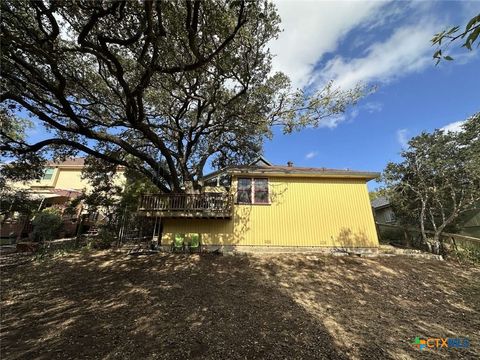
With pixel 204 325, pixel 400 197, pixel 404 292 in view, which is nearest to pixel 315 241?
pixel 404 292

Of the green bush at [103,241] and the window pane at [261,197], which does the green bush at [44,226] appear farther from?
the window pane at [261,197]

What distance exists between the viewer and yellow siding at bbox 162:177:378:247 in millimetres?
10914

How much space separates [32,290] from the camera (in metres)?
6.60

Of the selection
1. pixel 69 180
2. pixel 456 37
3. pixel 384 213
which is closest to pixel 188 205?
pixel 456 37

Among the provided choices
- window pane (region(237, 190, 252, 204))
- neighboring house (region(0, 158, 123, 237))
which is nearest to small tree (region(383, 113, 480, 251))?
window pane (region(237, 190, 252, 204))

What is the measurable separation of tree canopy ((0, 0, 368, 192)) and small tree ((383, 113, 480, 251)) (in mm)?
6006

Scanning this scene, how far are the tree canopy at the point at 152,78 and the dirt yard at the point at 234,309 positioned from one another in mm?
5952

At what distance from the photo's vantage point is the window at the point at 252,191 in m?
11.5

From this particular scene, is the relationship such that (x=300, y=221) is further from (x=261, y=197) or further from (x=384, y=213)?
(x=384, y=213)

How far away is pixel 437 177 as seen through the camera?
39.0 feet

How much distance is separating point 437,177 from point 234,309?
12645mm

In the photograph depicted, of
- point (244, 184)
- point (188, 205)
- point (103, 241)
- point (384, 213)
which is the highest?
point (244, 184)

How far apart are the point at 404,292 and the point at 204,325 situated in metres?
5.88

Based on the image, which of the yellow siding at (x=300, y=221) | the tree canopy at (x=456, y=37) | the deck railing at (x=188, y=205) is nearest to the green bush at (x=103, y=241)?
the deck railing at (x=188, y=205)
